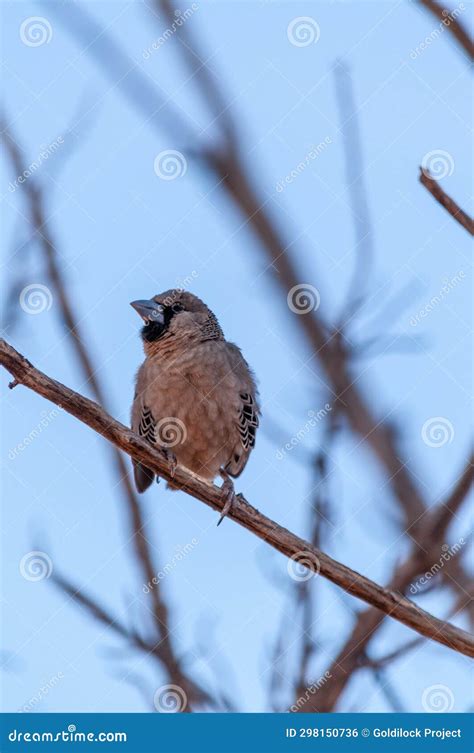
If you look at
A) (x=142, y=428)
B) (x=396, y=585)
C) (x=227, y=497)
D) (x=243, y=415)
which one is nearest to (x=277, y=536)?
(x=227, y=497)

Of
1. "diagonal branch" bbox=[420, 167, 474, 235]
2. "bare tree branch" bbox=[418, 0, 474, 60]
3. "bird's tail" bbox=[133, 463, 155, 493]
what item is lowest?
"bird's tail" bbox=[133, 463, 155, 493]

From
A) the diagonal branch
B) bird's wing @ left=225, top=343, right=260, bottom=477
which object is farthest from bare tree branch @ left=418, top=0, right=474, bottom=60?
bird's wing @ left=225, top=343, right=260, bottom=477

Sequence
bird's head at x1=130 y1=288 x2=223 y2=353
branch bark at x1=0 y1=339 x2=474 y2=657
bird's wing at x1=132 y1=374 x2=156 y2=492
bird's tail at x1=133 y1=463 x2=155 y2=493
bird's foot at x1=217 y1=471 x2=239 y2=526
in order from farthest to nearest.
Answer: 1. bird's tail at x1=133 y1=463 x2=155 y2=493
2. bird's head at x1=130 y1=288 x2=223 y2=353
3. bird's wing at x1=132 y1=374 x2=156 y2=492
4. bird's foot at x1=217 y1=471 x2=239 y2=526
5. branch bark at x1=0 y1=339 x2=474 y2=657

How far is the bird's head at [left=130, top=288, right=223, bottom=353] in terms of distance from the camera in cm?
690

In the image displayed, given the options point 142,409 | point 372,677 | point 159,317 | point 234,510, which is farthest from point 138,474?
point 372,677

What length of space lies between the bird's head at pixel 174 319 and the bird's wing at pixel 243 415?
26cm

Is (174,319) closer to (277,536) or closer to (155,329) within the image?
(155,329)

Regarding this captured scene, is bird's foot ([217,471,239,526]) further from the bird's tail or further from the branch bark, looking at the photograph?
the bird's tail

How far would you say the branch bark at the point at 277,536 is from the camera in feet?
14.8

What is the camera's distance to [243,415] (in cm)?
673

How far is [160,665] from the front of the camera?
4.34 m

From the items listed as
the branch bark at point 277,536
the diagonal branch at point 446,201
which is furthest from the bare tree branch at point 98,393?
the diagonal branch at point 446,201

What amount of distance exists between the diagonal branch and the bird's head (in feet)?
9.94
